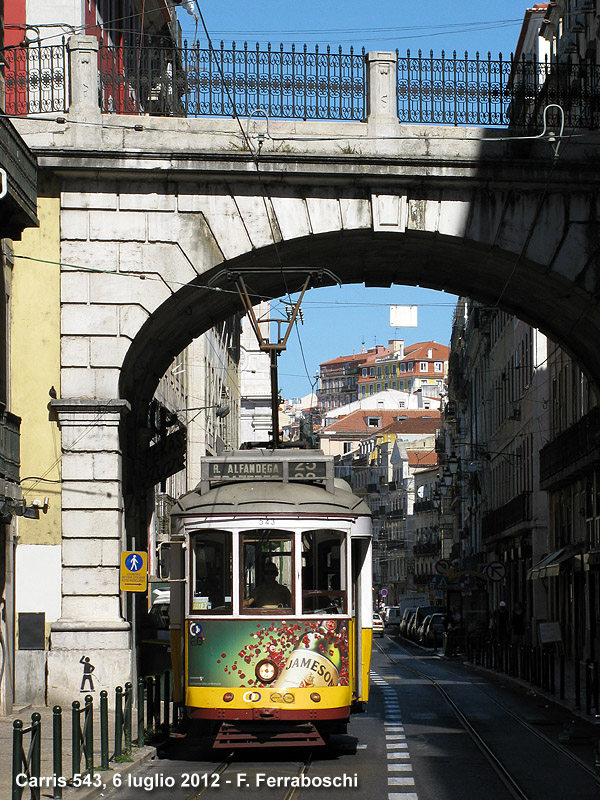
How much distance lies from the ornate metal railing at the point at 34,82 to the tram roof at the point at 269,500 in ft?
29.2

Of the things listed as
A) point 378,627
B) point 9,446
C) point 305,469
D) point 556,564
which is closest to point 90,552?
point 9,446

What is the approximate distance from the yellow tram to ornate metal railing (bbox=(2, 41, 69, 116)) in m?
9.10

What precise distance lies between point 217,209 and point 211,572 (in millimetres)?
8730

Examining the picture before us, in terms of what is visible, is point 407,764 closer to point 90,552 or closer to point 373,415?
point 90,552

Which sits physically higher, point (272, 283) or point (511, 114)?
point (511, 114)

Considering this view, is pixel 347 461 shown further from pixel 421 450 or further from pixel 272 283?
pixel 272 283

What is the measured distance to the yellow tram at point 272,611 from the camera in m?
16.5

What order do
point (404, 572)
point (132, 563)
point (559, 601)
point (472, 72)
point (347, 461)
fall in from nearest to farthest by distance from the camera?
point (132, 563), point (472, 72), point (559, 601), point (404, 572), point (347, 461)

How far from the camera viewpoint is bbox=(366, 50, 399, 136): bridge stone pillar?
79.4 ft

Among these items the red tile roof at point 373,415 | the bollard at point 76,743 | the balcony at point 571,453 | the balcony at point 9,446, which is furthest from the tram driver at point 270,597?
the red tile roof at point 373,415

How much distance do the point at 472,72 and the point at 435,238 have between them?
8.85 ft

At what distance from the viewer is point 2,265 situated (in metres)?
23.1

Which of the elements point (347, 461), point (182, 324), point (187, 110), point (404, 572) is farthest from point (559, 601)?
point (347, 461)

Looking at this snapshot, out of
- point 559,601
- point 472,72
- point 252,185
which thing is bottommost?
point 559,601
